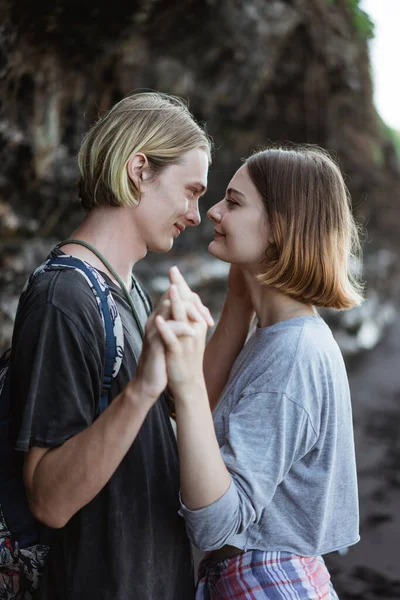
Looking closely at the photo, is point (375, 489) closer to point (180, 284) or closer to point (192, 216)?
point (192, 216)

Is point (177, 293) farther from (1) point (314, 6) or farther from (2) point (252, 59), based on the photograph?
(1) point (314, 6)

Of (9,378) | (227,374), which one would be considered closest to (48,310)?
(9,378)

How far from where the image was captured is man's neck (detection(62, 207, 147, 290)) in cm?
186

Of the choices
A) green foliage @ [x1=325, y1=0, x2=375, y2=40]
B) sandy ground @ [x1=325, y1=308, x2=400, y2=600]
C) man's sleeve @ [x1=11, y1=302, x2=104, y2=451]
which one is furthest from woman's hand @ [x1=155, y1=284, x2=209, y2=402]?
green foliage @ [x1=325, y1=0, x2=375, y2=40]

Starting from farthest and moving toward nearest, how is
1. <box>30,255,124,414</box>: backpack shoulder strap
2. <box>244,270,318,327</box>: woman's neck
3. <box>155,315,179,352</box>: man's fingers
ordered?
<box>244,270,318,327</box>: woman's neck < <box>30,255,124,414</box>: backpack shoulder strap < <box>155,315,179,352</box>: man's fingers

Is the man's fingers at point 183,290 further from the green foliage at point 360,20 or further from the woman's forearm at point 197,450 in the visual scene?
the green foliage at point 360,20

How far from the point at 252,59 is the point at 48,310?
728cm

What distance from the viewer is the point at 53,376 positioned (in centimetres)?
146

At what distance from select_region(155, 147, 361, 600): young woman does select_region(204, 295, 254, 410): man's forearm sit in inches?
9.0

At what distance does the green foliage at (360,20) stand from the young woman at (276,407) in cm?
727

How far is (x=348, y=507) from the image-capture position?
191cm

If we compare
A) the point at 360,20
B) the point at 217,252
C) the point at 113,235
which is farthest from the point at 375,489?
the point at 360,20

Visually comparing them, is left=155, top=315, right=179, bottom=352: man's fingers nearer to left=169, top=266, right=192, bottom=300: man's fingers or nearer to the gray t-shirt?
left=169, top=266, right=192, bottom=300: man's fingers

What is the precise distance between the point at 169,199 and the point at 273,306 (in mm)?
503
